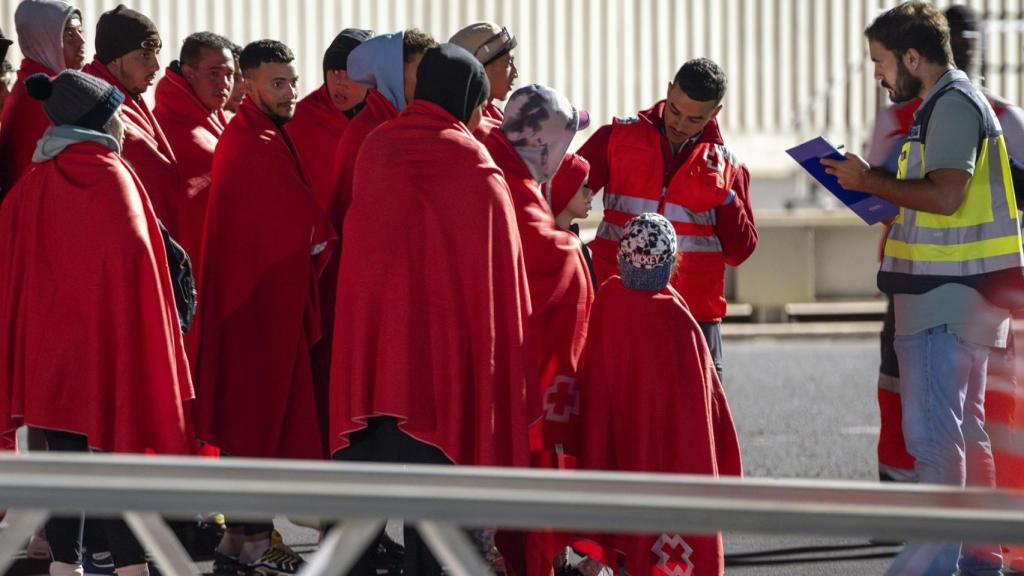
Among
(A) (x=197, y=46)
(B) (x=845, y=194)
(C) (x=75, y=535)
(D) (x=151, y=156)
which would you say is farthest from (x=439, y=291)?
(A) (x=197, y=46)

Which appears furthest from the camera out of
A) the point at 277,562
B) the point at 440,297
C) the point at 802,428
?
the point at 802,428

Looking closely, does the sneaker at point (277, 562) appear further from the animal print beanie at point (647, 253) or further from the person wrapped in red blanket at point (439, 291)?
the animal print beanie at point (647, 253)

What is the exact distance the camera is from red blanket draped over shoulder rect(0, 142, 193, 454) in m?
4.48

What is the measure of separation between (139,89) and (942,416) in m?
2.79

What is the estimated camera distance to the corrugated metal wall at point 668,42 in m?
17.7

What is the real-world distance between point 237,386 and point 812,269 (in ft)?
28.2

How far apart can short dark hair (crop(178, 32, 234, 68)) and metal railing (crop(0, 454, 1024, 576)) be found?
3.42 metres

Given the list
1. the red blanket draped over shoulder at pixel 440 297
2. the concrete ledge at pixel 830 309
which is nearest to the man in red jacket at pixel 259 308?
the red blanket draped over shoulder at pixel 440 297

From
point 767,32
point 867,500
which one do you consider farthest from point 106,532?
point 767,32

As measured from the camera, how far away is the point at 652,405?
4.50 metres

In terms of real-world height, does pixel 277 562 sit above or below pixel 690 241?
below

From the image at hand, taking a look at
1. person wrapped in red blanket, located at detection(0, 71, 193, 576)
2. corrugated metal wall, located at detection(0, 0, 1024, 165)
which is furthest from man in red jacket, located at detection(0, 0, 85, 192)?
corrugated metal wall, located at detection(0, 0, 1024, 165)

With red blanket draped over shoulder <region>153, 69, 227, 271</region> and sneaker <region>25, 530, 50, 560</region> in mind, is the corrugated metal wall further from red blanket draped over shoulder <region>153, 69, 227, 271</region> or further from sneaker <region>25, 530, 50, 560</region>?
sneaker <region>25, 530, 50, 560</region>

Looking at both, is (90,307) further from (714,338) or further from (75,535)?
(714,338)
